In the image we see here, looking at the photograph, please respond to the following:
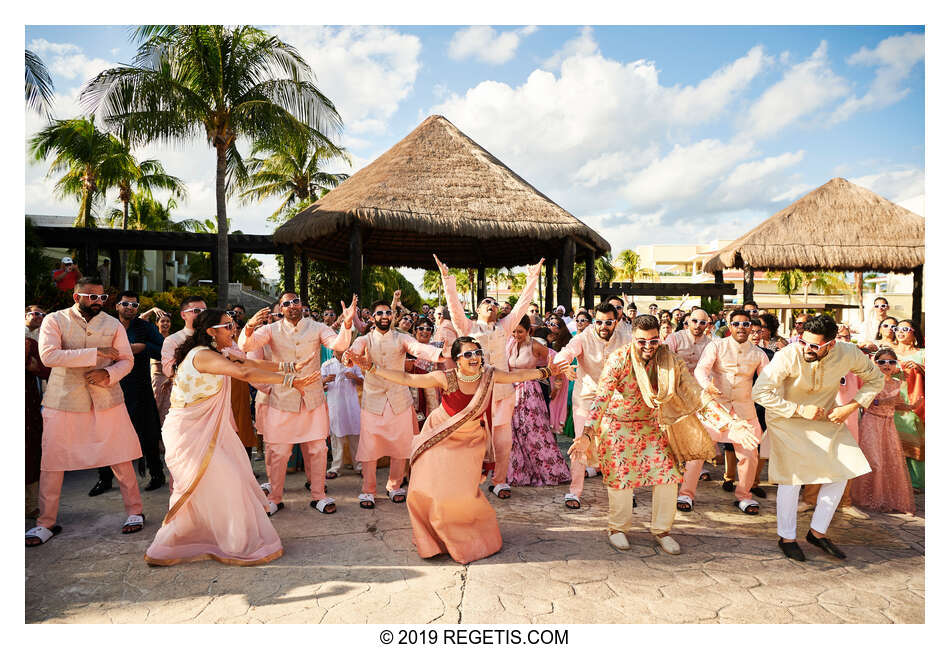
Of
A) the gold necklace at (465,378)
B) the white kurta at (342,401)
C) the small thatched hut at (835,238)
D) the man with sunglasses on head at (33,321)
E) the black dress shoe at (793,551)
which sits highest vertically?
the small thatched hut at (835,238)

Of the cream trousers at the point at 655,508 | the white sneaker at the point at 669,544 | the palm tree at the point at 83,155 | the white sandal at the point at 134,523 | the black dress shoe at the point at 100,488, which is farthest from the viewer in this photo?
the palm tree at the point at 83,155

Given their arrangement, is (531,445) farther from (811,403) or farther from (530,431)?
(811,403)

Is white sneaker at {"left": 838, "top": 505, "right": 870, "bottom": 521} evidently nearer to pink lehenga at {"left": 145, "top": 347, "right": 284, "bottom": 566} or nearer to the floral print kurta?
the floral print kurta

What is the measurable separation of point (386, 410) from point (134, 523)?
7.26 ft

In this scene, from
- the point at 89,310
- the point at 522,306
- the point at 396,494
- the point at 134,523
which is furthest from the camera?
the point at 522,306

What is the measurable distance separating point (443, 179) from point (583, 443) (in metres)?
8.29

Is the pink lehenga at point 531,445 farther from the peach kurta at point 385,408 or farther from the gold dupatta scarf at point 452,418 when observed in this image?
the gold dupatta scarf at point 452,418

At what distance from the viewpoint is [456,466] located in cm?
397

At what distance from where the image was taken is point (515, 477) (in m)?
5.75

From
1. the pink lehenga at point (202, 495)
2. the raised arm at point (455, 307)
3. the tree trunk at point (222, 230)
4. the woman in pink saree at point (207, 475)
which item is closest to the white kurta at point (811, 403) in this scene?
the raised arm at point (455, 307)

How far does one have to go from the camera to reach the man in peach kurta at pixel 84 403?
432 centimetres

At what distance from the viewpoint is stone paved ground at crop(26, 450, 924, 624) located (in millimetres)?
3236

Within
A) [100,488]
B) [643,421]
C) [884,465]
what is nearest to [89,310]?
[100,488]

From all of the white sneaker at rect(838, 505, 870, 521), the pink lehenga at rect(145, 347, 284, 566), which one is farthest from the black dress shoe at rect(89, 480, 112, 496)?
the white sneaker at rect(838, 505, 870, 521)
